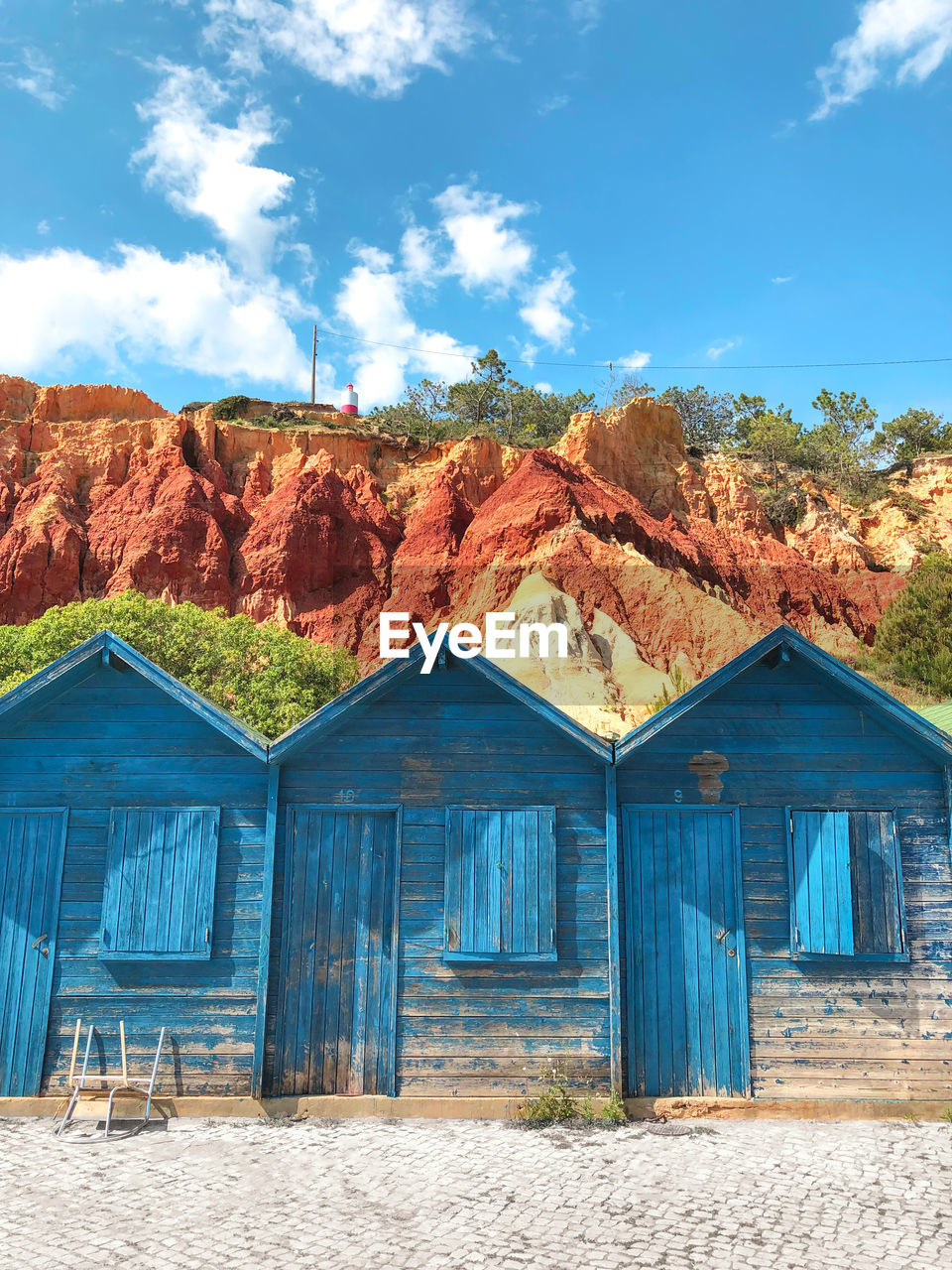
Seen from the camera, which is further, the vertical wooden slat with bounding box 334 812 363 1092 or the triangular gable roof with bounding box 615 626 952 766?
the triangular gable roof with bounding box 615 626 952 766

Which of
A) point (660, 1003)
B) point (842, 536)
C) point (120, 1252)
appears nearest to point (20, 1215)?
point (120, 1252)

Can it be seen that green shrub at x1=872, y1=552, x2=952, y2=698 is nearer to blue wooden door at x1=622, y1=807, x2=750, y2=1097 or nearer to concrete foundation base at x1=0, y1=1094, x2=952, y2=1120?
concrete foundation base at x1=0, y1=1094, x2=952, y2=1120

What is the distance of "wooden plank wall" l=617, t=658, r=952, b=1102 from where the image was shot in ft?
25.0

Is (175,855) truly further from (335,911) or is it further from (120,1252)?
(120,1252)

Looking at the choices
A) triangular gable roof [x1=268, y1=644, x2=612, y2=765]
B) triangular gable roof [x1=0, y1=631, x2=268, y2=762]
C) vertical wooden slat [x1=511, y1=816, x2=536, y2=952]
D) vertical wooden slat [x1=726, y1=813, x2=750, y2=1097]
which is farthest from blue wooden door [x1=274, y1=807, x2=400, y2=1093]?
vertical wooden slat [x1=726, y1=813, x2=750, y2=1097]

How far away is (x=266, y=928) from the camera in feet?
25.2

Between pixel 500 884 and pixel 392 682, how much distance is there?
2.09m

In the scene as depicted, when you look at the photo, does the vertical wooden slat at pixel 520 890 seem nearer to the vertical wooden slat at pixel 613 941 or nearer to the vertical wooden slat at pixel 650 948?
the vertical wooden slat at pixel 613 941

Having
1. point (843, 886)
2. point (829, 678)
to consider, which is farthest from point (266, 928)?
point (829, 678)

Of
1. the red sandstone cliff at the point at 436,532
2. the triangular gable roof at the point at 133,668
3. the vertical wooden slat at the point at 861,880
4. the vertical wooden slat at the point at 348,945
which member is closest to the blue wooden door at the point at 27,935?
the triangular gable roof at the point at 133,668

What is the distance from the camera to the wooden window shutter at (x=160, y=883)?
7656 mm

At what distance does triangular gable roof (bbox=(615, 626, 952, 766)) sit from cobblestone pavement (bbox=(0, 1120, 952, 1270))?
321cm

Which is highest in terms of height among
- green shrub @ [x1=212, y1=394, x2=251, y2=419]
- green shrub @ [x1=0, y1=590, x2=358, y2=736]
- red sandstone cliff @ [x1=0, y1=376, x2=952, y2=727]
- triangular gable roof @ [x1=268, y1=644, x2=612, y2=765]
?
green shrub @ [x1=212, y1=394, x2=251, y2=419]

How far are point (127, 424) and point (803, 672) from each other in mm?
43056
